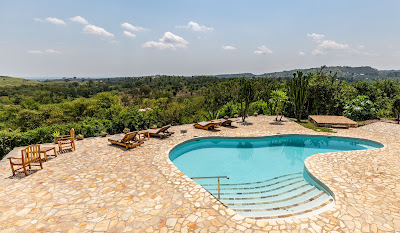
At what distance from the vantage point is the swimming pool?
588 cm

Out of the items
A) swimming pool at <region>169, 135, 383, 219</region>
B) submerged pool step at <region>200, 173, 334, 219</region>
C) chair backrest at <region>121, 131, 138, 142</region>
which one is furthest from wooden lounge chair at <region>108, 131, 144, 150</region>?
submerged pool step at <region>200, 173, 334, 219</region>

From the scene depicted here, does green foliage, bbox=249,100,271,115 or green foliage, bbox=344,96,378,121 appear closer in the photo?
green foliage, bbox=344,96,378,121

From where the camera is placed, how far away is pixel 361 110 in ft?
56.5

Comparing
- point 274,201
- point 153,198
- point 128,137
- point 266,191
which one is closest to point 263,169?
point 266,191

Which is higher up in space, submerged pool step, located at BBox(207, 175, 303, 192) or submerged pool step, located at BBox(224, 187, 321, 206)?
submerged pool step, located at BBox(224, 187, 321, 206)

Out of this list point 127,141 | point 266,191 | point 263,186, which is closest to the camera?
point 266,191

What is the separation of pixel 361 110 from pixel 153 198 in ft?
65.6

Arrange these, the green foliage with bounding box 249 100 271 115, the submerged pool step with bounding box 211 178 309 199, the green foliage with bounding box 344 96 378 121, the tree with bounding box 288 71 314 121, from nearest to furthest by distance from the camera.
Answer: the submerged pool step with bounding box 211 178 309 199 → the tree with bounding box 288 71 314 121 → the green foliage with bounding box 344 96 378 121 → the green foliage with bounding box 249 100 271 115

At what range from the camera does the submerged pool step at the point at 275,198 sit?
215 inches

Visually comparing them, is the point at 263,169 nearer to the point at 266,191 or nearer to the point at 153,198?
the point at 266,191

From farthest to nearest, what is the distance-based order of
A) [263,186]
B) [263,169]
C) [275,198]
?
1. [263,169]
2. [263,186]
3. [275,198]

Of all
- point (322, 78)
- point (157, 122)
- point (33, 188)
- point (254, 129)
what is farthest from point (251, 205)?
point (322, 78)

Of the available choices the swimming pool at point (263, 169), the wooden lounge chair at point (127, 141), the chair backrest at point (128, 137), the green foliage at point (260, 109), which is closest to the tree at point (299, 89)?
the green foliage at point (260, 109)

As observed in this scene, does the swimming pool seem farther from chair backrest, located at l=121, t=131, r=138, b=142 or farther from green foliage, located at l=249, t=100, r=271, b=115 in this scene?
green foliage, located at l=249, t=100, r=271, b=115
